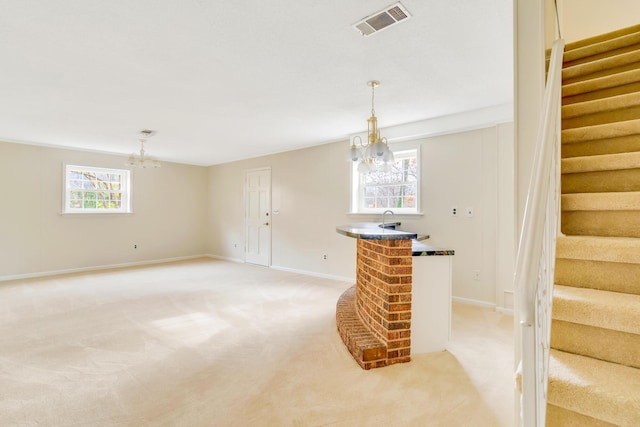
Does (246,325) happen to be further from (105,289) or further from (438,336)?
(105,289)

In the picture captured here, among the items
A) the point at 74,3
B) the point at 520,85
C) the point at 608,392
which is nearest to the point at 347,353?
the point at 608,392

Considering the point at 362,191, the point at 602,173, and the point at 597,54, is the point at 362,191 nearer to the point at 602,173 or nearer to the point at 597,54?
the point at 597,54

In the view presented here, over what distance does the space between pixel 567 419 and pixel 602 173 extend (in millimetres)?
1384

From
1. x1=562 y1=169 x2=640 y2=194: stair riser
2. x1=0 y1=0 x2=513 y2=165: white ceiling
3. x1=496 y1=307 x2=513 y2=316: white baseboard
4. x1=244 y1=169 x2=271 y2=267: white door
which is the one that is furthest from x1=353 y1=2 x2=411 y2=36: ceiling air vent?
x1=244 y1=169 x2=271 y2=267: white door

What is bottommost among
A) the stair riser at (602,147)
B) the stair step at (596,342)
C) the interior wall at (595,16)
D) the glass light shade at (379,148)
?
the stair step at (596,342)

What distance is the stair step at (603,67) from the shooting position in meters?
2.12

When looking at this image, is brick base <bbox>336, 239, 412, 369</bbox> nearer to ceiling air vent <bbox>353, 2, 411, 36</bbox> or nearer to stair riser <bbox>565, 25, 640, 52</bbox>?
ceiling air vent <bbox>353, 2, 411, 36</bbox>

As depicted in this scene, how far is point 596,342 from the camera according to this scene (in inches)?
50.0

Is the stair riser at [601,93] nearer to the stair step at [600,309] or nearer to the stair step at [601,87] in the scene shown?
the stair step at [601,87]

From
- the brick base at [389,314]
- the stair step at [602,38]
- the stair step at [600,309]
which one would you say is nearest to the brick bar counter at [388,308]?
the brick base at [389,314]

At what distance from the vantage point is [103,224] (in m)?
6.21

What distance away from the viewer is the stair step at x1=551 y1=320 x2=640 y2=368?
120 cm

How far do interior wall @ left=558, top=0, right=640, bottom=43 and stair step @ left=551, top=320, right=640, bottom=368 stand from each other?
11.7ft

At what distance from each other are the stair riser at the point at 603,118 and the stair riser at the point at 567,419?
1784mm
